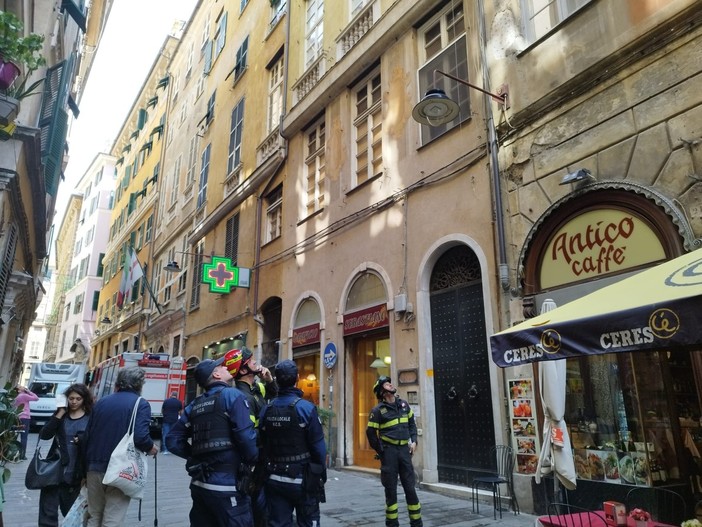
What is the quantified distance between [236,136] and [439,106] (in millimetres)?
13887

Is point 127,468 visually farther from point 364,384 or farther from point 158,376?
point 158,376

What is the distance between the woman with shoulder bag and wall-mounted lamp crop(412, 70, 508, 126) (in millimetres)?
6223

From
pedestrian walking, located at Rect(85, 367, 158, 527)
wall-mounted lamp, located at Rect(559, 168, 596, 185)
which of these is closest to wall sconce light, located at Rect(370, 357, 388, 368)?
wall-mounted lamp, located at Rect(559, 168, 596, 185)

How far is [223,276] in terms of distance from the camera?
16.3 m

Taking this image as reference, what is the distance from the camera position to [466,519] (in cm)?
670

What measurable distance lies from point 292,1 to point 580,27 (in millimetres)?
12429

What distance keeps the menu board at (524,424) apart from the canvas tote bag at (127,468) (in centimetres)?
516

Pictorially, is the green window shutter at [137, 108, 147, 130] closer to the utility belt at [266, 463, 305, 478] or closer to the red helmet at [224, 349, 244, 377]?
the red helmet at [224, 349, 244, 377]

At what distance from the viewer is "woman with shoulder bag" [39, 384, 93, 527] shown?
500 cm

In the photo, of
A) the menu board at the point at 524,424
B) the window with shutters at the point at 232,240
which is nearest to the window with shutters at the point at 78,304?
the window with shutters at the point at 232,240

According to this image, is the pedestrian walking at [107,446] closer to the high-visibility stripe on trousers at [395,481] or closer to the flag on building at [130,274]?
the high-visibility stripe on trousers at [395,481]

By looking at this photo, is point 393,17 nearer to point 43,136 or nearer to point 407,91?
point 407,91

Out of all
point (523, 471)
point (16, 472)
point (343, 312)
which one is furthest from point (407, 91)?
point (16, 472)

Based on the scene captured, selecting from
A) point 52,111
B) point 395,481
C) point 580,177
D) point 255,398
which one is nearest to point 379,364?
point 395,481
